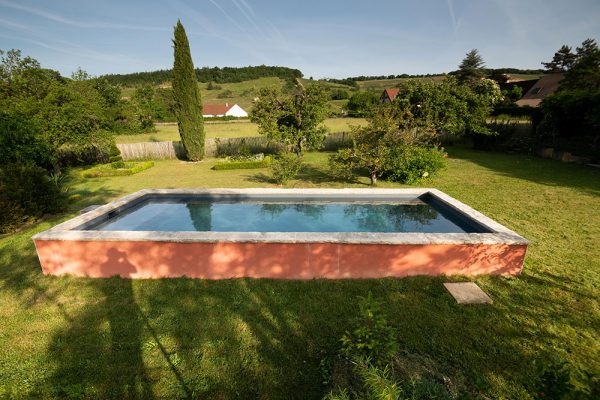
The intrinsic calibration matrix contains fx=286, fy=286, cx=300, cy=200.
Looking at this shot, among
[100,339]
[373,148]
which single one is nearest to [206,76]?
[373,148]

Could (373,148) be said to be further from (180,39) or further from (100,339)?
(180,39)

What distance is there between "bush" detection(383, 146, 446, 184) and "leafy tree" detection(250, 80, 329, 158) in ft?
19.4

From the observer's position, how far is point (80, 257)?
620 cm

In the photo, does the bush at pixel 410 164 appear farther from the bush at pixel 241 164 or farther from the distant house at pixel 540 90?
the distant house at pixel 540 90

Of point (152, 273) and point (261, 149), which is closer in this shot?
point (152, 273)

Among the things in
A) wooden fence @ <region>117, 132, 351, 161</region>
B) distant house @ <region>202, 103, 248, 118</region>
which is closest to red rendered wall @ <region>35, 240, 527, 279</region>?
wooden fence @ <region>117, 132, 351, 161</region>

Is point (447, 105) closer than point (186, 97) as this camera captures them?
Yes

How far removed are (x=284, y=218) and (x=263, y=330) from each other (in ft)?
16.3

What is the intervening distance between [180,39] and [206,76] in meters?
106

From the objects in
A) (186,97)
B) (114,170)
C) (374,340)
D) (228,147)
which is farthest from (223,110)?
(374,340)

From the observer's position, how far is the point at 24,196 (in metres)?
9.52

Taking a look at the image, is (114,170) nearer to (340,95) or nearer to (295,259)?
(295,259)

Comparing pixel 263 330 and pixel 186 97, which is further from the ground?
pixel 186 97

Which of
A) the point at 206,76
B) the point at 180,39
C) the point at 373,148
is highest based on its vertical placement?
the point at 206,76
